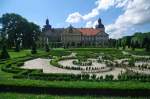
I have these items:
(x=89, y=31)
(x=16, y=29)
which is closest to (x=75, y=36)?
(x=89, y=31)

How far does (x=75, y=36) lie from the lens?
112 metres

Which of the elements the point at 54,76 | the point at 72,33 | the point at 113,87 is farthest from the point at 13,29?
the point at 113,87

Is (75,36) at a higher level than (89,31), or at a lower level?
lower

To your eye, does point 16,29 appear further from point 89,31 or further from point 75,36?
point 89,31

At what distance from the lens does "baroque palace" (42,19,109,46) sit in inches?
4375

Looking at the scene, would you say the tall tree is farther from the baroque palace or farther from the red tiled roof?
the red tiled roof

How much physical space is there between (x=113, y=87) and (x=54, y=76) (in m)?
5.45

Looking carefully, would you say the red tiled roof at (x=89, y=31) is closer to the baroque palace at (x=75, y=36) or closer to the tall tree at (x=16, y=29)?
the baroque palace at (x=75, y=36)

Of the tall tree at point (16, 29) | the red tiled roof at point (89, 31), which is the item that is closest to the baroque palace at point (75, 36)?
the red tiled roof at point (89, 31)

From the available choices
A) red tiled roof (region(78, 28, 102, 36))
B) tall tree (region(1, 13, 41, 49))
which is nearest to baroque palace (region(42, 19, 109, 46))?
red tiled roof (region(78, 28, 102, 36))

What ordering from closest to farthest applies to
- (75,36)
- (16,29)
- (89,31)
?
1. (16,29)
2. (75,36)
3. (89,31)

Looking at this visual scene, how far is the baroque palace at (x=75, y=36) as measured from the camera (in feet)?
365

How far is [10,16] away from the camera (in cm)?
7212

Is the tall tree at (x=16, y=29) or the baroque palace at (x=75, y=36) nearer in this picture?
the tall tree at (x=16, y=29)
